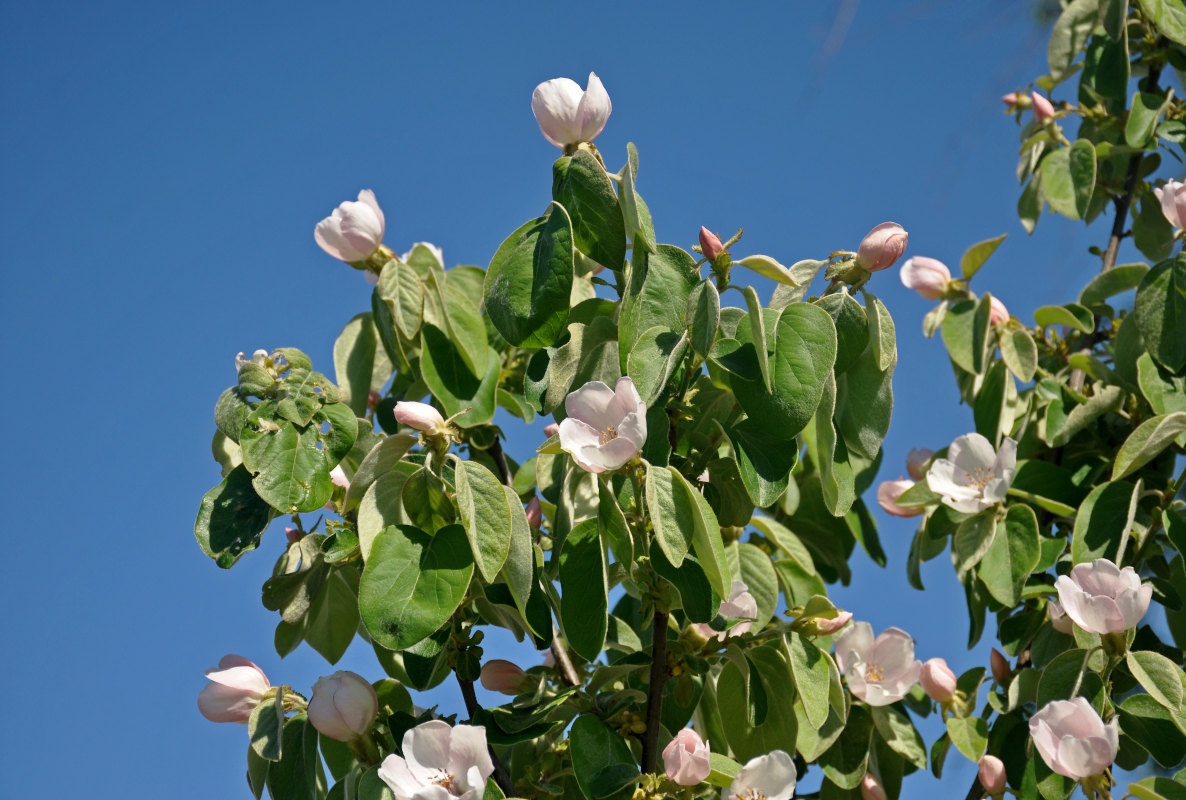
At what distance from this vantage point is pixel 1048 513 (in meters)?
2.16

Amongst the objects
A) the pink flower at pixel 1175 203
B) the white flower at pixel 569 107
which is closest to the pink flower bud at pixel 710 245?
the white flower at pixel 569 107

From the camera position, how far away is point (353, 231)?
1.80 metres

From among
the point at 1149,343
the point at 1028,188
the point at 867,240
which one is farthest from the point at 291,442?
the point at 1028,188

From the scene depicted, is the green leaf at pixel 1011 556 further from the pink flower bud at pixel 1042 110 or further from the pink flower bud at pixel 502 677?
the pink flower bud at pixel 1042 110

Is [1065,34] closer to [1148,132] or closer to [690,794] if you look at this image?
[1148,132]

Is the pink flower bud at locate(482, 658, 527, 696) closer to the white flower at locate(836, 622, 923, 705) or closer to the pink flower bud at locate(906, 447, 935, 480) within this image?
the white flower at locate(836, 622, 923, 705)

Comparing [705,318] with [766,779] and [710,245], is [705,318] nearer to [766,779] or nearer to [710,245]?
[710,245]

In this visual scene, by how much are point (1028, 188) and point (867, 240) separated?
4.74 feet

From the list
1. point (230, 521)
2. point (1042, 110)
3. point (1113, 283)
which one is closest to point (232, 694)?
point (230, 521)

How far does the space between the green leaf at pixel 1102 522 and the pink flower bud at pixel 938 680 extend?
302 mm

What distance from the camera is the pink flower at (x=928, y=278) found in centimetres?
226

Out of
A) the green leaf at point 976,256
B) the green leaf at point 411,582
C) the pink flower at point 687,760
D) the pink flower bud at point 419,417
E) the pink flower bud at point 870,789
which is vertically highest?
the green leaf at point 976,256

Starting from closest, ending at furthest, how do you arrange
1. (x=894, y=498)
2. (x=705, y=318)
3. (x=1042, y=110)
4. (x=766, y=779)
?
1. (x=705, y=318)
2. (x=766, y=779)
3. (x=894, y=498)
4. (x=1042, y=110)

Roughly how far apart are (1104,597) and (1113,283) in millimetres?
930
